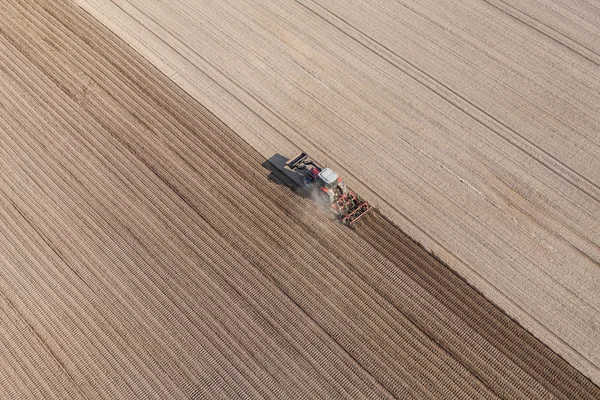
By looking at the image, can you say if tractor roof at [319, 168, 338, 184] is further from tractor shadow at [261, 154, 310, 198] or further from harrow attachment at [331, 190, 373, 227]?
tractor shadow at [261, 154, 310, 198]

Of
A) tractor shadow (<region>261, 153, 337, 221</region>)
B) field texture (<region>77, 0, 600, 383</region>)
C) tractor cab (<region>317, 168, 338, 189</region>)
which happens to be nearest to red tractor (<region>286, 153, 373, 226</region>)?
tractor cab (<region>317, 168, 338, 189</region>)

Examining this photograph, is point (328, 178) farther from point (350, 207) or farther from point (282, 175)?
point (282, 175)

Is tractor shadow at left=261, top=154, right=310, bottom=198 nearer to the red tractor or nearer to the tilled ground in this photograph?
the tilled ground

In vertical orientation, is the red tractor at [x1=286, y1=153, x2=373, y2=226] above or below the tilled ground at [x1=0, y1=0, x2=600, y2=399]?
above

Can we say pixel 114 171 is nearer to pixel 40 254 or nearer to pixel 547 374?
pixel 40 254

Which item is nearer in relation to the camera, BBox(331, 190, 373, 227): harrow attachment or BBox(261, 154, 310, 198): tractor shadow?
BBox(331, 190, 373, 227): harrow attachment

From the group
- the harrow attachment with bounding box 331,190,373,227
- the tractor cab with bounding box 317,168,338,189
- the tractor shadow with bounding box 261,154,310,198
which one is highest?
the tractor shadow with bounding box 261,154,310,198

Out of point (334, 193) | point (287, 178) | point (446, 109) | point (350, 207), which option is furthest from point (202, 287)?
point (446, 109)

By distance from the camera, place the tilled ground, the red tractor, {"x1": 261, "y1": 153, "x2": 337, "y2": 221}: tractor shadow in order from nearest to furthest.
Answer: the tilled ground, the red tractor, {"x1": 261, "y1": 153, "x2": 337, "y2": 221}: tractor shadow

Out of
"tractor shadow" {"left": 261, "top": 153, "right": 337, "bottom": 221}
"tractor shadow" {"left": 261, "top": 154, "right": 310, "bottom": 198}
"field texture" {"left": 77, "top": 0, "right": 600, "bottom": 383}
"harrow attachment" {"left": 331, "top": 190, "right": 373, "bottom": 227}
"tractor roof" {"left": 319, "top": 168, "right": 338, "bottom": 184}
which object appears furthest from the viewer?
"tractor shadow" {"left": 261, "top": 154, "right": 310, "bottom": 198}
